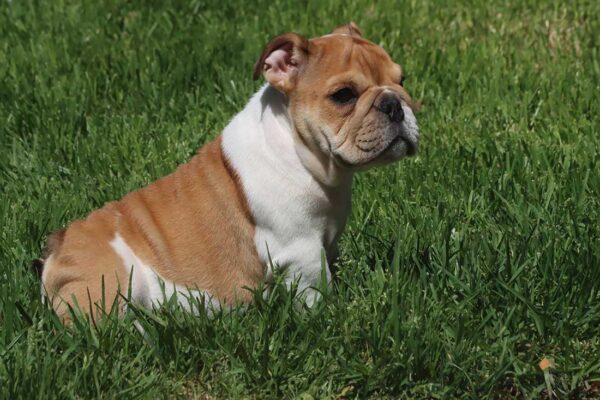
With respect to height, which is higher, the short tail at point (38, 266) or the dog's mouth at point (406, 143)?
the dog's mouth at point (406, 143)

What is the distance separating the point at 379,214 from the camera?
589 centimetres

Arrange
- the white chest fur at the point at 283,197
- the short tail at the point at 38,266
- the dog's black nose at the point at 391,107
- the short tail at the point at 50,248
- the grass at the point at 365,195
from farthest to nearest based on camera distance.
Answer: the short tail at the point at 38,266 < the short tail at the point at 50,248 < the white chest fur at the point at 283,197 < the dog's black nose at the point at 391,107 < the grass at the point at 365,195

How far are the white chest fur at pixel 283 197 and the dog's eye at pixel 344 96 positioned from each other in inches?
10.1

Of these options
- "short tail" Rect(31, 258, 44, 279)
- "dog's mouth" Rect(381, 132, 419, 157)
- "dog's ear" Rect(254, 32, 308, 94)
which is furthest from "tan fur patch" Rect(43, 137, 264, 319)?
"dog's mouth" Rect(381, 132, 419, 157)

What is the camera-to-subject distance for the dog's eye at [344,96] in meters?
4.84

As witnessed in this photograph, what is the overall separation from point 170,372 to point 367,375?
31.5 inches

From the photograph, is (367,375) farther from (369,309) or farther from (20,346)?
(20,346)

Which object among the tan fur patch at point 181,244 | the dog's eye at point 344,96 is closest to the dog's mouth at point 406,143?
the dog's eye at point 344,96

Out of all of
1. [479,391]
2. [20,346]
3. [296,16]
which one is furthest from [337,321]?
[296,16]

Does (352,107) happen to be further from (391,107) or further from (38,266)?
(38,266)

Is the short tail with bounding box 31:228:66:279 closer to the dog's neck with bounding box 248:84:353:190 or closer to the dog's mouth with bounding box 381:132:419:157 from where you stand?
the dog's neck with bounding box 248:84:353:190

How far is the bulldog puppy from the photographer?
4.83 meters

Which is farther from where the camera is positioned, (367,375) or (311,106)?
(311,106)

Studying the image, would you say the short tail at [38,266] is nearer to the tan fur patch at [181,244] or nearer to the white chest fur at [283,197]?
the tan fur patch at [181,244]
